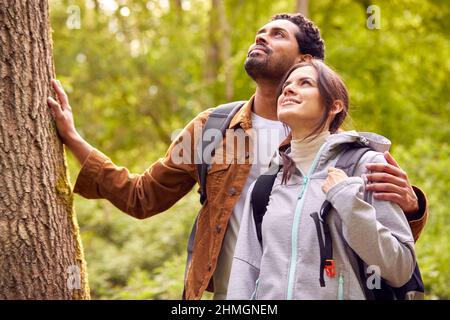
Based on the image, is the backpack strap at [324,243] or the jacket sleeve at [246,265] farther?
the jacket sleeve at [246,265]

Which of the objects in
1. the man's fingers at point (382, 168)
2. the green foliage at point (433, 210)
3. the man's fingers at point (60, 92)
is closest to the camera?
the man's fingers at point (382, 168)

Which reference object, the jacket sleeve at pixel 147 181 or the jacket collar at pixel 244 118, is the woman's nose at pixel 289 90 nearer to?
the jacket collar at pixel 244 118

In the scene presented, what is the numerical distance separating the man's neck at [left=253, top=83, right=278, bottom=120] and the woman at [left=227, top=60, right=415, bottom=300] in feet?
2.51

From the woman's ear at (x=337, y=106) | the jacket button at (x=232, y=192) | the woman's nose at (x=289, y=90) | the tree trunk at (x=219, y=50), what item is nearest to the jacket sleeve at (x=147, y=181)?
the jacket button at (x=232, y=192)

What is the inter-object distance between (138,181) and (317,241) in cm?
165

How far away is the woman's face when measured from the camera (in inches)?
128

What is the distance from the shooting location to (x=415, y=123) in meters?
16.0

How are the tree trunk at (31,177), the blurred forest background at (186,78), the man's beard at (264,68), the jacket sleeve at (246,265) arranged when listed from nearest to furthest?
the jacket sleeve at (246,265) < the tree trunk at (31,177) < the man's beard at (264,68) < the blurred forest background at (186,78)

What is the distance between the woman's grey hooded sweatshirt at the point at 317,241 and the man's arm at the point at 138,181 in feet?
3.69

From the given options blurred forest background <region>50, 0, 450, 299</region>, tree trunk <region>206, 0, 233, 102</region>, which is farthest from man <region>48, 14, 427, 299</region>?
tree trunk <region>206, 0, 233, 102</region>

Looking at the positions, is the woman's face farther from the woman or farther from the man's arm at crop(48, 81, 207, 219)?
the man's arm at crop(48, 81, 207, 219)

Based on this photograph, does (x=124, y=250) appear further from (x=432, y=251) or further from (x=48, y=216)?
(x=48, y=216)

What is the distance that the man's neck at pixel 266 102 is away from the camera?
4250mm
